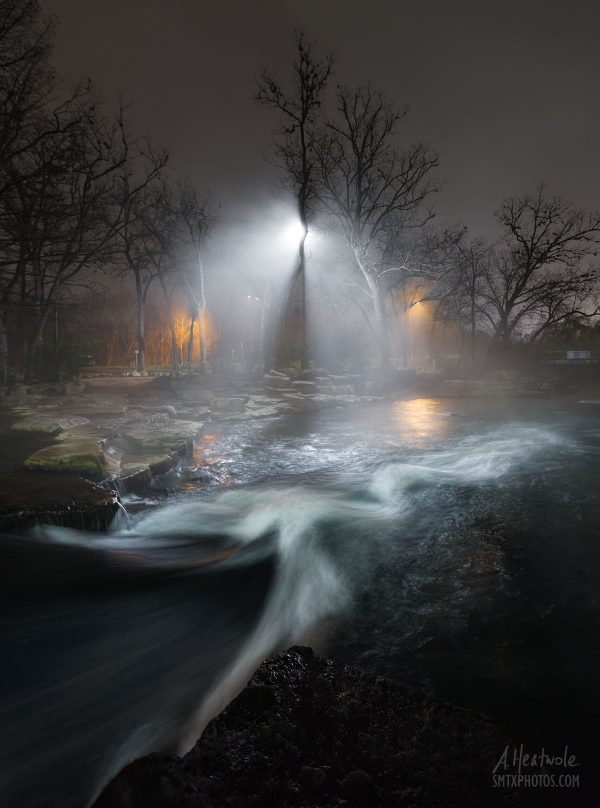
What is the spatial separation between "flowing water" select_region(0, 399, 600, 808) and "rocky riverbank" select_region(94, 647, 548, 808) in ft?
1.12

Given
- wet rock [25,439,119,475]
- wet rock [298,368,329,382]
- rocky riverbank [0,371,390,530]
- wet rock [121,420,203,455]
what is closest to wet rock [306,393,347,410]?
rocky riverbank [0,371,390,530]

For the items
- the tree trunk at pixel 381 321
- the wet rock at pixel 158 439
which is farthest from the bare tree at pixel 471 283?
the wet rock at pixel 158 439

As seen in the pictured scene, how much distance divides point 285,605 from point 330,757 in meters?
1.90

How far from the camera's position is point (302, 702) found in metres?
2.29

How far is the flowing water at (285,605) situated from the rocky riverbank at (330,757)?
13.5 inches

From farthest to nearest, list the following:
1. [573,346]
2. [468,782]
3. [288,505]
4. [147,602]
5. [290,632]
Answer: [573,346]
[288,505]
[147,602]
[290,632]
[468,782]

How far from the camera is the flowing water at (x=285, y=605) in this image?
2.49m

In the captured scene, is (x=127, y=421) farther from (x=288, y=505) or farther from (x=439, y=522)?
(x=439, y=522)

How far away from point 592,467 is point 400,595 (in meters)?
6.18

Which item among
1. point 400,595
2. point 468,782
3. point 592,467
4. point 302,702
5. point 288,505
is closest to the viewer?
point 468,782

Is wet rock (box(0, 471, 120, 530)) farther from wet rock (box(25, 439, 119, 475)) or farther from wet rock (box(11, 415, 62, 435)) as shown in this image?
wet rock (box(11, 415, 62, 435))

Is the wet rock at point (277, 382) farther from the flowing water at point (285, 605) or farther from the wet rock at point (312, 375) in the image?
the flowing water at point (285, 605)

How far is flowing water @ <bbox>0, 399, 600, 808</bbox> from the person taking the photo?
2490 millimetres

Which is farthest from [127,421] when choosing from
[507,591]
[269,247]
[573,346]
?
[573,346]
